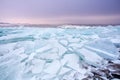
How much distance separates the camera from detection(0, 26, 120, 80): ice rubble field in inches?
93.8

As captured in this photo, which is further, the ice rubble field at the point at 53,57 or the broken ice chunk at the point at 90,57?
the broken ice chunk at the point at 90,57

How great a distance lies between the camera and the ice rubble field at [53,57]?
2.38m

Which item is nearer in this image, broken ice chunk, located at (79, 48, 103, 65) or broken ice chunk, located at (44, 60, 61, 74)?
broken ice chunk, located at (44, 60, 61, 74)

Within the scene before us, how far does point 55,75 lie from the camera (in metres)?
2.37

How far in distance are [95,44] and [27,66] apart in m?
2.05

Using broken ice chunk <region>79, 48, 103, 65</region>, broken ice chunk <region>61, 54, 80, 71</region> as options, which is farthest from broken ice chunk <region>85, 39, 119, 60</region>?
broken ice chunk <region>61, 54, 80, 71</region>

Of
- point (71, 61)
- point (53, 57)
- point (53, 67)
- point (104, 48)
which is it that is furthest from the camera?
point (104, 48)

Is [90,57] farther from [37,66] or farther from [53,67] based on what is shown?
[37,66]

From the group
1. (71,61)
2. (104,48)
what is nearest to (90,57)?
(71,61)

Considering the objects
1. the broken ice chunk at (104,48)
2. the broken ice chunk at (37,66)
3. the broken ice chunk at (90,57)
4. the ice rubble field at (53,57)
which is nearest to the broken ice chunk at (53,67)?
the ice rubble field at (53,57)

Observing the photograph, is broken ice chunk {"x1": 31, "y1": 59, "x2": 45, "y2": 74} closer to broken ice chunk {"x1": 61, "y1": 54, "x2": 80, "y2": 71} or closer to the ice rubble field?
the ice rubble field

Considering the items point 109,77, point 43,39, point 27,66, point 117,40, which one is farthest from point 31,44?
point 117,40

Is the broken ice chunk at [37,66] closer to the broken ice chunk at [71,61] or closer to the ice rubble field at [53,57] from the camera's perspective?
the ice rubble field at [53,57]

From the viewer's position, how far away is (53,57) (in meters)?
2.95
